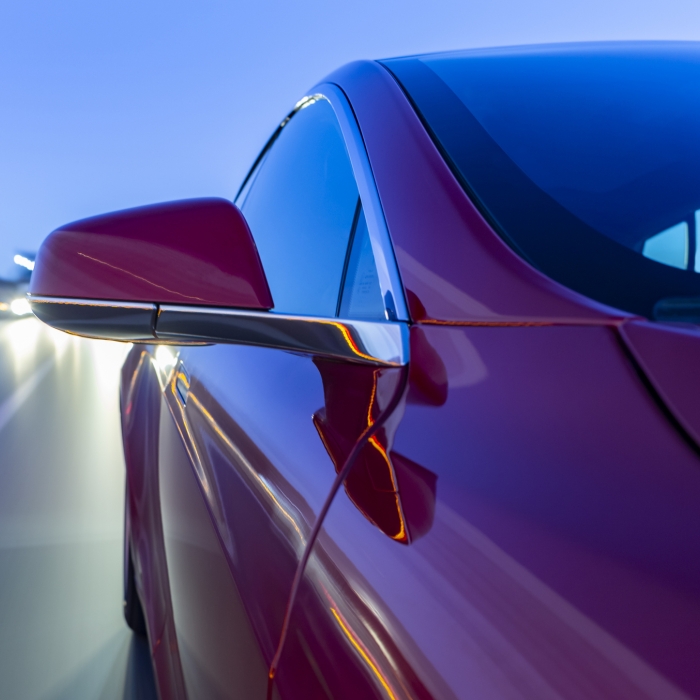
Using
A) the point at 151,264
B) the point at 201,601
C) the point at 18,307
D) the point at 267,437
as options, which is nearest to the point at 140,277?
the point at 151,264

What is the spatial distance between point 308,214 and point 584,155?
0.59 m

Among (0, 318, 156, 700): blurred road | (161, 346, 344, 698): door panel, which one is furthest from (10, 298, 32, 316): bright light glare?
(161, 346, 344, 698): door panel

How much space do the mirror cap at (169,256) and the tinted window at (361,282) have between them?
170 mm

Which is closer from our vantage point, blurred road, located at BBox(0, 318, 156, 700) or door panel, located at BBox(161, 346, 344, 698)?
door panel, located at BBox(161, 346, 344, 698)

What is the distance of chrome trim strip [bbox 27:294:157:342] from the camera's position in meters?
0.95

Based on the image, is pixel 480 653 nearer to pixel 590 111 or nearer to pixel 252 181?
pixel 590 111

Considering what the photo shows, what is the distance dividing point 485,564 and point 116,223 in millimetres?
627

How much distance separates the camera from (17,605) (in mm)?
2451

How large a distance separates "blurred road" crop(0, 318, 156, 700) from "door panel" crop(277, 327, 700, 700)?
5.12 feet

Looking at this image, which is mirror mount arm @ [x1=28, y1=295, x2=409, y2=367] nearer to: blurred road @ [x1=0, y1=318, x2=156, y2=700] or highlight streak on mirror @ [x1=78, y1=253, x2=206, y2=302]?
highlight streak on mirror @ [x1=78, y1=253, x2=206, y2=302]

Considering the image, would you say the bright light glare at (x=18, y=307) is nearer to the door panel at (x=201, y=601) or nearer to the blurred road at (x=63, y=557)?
the blurred road at (x=63, y=557)

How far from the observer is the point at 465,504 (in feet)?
1.94

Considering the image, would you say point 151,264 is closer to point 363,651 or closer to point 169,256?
point 169,256

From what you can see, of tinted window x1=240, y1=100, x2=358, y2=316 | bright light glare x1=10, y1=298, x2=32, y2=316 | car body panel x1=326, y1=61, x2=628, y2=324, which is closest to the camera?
car body panel x1=326, y1=61, x2=628, y2=324
